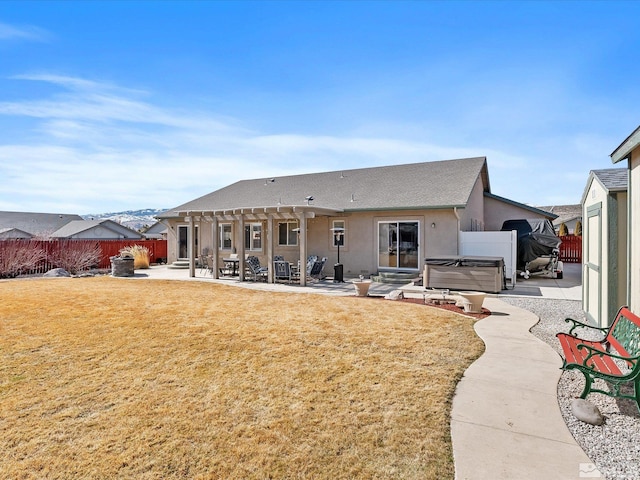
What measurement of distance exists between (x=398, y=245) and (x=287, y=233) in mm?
5521

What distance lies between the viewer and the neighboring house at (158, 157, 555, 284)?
562 inches

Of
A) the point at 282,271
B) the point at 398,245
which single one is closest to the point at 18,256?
the point at 282,271

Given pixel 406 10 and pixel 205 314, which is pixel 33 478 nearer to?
pixel 205 314

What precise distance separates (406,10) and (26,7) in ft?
33.2

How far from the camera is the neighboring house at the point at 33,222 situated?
40062 millimetres

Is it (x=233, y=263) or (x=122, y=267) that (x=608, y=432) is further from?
(x=122, y=267)

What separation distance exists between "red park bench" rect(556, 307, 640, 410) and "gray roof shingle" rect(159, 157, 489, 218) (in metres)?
9.34

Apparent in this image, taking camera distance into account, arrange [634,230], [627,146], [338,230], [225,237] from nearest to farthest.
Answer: [627,146] → [634,230] → [338,230] → [225,237]

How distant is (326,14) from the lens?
34.6ft

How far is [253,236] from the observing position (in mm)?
18609

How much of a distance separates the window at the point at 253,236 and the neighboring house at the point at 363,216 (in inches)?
2.0

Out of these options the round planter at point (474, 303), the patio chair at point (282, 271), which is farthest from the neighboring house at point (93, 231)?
the round planter at point (474, 303)

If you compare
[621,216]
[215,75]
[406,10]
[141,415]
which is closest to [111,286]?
[215,75]

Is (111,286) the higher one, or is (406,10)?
(406,10)
